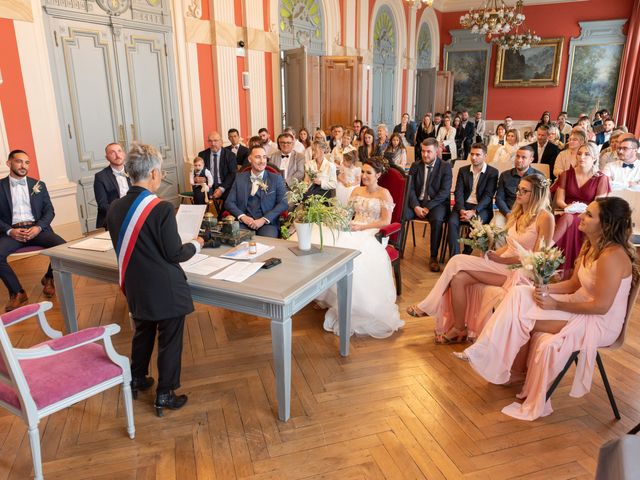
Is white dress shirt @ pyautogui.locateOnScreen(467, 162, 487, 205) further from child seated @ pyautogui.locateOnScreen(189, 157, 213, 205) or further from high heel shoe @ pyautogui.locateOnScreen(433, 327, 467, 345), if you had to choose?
child seated @ pyautogui.locateOnScreen(189, 157, 213, 205)

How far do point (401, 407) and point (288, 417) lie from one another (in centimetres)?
67

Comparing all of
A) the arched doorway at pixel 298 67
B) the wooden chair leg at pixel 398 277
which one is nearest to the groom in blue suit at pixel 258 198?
the wooden chair leg at pixel 398 277

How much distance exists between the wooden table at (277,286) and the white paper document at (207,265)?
0.07 m

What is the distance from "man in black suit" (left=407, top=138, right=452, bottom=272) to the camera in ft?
17.4

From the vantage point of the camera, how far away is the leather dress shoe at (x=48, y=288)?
173 inches

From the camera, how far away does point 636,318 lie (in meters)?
3.98

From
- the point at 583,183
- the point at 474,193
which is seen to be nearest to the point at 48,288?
the point at 474,193

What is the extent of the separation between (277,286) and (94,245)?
154 cm

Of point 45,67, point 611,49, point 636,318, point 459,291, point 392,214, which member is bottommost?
point 636,318

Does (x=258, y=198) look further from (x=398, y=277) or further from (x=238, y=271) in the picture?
(x=238, y=271)

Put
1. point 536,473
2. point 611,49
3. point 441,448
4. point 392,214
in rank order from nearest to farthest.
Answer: point 536,473 → point 441,448 → point 392,214 → point 611,49

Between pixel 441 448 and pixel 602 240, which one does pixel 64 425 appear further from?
pixel 602 240

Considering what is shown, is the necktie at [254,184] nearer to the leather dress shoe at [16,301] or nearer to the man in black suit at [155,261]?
the man in black suit at [155,261]

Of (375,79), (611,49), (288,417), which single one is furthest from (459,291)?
(611,49)
